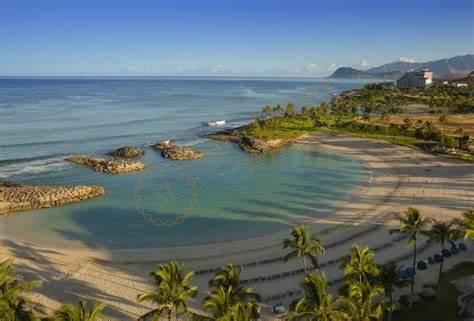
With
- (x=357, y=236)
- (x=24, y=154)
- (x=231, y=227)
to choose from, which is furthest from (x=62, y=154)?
(x=357, y=236)

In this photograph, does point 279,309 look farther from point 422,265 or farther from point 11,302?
point 11,302

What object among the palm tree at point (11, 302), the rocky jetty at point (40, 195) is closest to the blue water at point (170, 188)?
the rocky jetty at point (40, 195)

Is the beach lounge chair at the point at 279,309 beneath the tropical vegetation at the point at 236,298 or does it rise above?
beneath

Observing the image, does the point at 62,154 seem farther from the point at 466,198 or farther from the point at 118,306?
the point at 466,198

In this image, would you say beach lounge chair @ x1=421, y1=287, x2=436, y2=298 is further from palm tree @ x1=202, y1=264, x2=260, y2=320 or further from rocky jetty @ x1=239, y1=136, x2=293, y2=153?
rocky jetty @ x1=239, y1=136, x2=293, y2=153

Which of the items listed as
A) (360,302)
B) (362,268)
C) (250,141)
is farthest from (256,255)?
(250,141)

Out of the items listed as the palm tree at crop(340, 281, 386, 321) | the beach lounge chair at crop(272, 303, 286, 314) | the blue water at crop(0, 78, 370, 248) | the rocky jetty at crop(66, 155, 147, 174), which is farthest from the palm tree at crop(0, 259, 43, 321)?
the rocky jetty at crop(66, 155, 147, 174)

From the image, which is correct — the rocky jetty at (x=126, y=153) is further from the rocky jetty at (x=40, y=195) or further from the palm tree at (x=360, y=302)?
the palm tree at (x=360, y=302)
